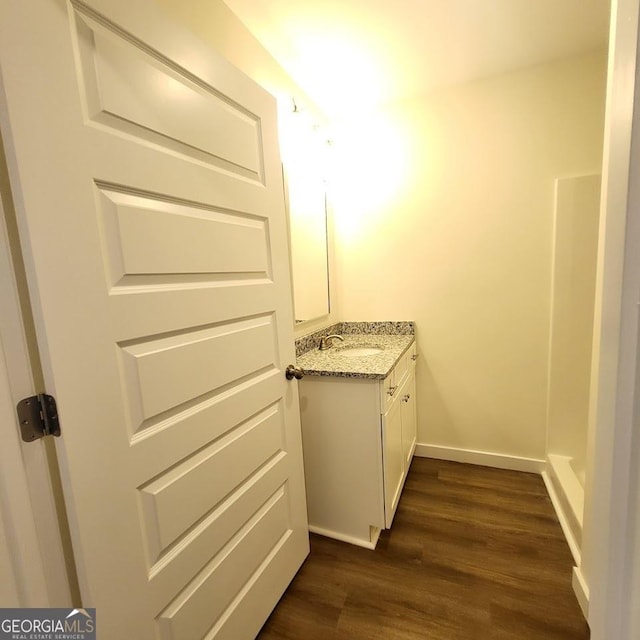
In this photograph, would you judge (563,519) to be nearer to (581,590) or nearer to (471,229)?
(581,590)

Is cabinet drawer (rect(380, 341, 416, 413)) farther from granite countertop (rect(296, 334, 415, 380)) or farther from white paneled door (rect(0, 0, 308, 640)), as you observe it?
white paneled door (rect(0, 0, 308, 640))

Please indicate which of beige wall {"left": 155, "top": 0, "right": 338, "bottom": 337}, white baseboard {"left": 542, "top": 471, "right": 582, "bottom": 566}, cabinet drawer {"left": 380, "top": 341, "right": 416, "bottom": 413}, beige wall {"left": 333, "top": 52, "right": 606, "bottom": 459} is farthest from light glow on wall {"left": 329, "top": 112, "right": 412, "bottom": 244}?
white baseboard {"left": 542, "top": 471, "right": 582, "bottom": 566}

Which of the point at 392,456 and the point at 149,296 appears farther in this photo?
the point at 392,456

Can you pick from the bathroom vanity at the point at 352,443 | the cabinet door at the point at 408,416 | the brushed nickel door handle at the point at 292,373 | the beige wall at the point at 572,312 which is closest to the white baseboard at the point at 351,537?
the bathroom vanity at the point at 352,443

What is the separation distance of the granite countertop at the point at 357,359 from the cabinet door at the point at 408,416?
239 millimetres

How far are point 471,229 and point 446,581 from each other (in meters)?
1.92

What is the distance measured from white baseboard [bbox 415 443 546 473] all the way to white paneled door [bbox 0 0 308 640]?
1516 mm

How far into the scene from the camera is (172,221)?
850 mm

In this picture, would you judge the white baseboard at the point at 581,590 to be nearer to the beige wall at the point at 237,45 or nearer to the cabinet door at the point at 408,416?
the cabinet door at the point at 408,416

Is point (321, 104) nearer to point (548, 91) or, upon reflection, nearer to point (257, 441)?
point (548, 91)

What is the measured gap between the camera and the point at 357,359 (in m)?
1.73

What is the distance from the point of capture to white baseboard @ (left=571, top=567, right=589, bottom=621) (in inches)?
47.9

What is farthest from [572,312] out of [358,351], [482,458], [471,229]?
[358,351]

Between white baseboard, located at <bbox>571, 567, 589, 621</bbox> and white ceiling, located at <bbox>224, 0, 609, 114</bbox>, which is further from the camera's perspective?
white ceiling, located at <bbox>224, 0, 609, 114</bbox>
